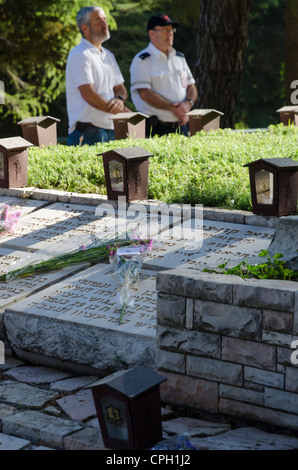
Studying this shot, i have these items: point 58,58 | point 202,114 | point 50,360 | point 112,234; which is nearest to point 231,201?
point 112,234

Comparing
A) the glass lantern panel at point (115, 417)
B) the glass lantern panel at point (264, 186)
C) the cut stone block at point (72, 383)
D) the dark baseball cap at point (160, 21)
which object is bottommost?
the cut stone block at point (72, 383)

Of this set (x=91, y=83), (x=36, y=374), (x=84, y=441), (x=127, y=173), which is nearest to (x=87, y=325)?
(x=36, y=374)

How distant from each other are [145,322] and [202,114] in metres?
6.05

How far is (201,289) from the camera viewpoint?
3564mm

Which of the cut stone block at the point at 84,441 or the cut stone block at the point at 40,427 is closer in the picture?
the cut stone block at the point at 84,441

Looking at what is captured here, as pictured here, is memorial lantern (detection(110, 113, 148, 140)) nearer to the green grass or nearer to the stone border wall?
the green grass

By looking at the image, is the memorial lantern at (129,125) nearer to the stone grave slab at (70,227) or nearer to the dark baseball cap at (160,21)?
the dark baseball cap at (160,21)

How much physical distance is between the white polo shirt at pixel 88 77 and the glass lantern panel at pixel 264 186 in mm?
3223

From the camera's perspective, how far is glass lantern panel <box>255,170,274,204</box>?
5488 mm

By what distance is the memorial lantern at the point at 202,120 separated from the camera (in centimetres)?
978

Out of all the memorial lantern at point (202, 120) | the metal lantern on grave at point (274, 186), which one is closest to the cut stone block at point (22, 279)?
the metal lantern on grave at point (274, 186)

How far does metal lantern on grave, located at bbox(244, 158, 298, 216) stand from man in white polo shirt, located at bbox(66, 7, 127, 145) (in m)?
3.18

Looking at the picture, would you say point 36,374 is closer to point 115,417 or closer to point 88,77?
point 115,417

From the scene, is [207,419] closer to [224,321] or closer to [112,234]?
[224,321]
